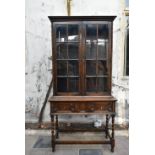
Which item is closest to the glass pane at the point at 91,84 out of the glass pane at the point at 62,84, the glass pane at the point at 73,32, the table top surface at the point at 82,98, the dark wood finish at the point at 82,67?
the dark wood finish at the point at 82,67

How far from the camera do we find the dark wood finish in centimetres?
242

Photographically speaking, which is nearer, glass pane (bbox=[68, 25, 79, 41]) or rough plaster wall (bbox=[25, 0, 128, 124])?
glass pane (bbox=[68, 25, 79, 41])

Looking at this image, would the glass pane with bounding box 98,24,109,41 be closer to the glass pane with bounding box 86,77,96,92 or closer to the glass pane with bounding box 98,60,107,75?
the glass pane with bounding box 98,60,107,75

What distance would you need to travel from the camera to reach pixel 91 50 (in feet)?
8.21

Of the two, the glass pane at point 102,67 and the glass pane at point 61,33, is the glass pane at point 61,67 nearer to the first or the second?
the glass pane at point 61,33

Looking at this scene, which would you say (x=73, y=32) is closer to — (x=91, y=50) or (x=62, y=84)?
(x=91, y=50)

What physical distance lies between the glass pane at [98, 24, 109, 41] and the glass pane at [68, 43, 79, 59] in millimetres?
320

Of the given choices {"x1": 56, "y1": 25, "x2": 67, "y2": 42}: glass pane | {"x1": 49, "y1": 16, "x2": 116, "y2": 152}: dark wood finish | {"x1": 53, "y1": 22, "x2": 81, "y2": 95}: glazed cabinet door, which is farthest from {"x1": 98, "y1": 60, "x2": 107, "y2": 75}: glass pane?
{"x1": 56, "y1": 25, "x2": 67, "y2": 42}: glass pane

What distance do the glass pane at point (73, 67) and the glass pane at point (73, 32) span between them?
0.97 feet

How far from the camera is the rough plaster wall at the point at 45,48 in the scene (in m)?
3.13

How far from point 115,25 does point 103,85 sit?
1186 millimetres

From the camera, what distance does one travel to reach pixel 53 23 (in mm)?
2432

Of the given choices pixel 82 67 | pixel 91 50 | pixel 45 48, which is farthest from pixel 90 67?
pixel 45 48

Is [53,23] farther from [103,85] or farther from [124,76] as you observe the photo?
[124,76]
